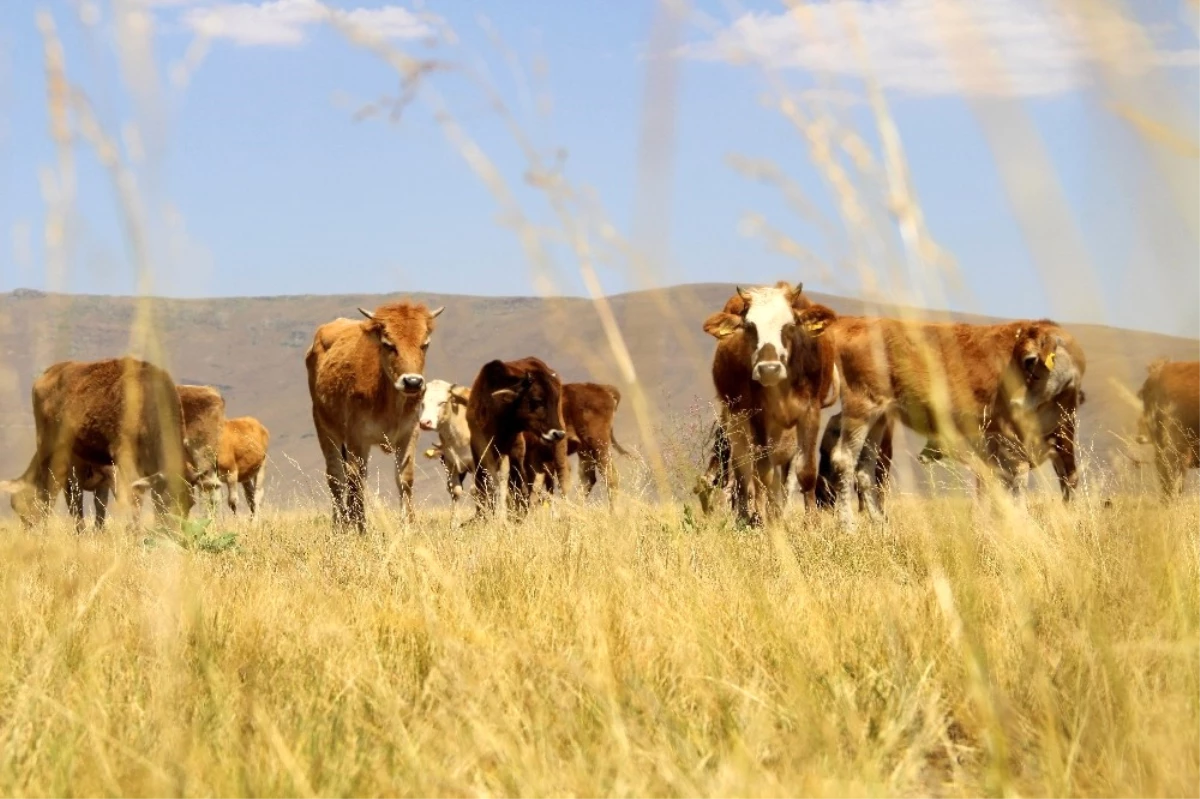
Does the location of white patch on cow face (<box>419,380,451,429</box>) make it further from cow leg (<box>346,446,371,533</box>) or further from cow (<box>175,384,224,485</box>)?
cow leg (<box>346,446,371,533</box>)

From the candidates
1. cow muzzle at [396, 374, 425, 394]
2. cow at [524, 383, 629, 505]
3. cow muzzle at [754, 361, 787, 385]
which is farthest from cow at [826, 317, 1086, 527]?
cow at [524, 383, 629, 505]

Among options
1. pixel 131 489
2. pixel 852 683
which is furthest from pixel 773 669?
pixel 131 489

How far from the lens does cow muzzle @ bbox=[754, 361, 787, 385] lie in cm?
1038

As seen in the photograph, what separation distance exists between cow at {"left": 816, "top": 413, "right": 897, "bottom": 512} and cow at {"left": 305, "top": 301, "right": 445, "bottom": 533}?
3.92 m

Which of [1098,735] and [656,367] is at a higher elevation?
[656,367]

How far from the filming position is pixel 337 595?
5594mm

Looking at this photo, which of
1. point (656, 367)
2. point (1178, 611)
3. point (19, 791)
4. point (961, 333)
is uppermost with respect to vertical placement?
point (961, 333)

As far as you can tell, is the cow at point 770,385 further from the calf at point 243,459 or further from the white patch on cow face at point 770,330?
the calf at point 243,459

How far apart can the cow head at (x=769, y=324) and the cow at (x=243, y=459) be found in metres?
16.5

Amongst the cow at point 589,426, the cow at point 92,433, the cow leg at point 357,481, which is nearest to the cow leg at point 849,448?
the cow leg at point 357,481

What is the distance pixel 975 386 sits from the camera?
540 inches

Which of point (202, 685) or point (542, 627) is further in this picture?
point (542, 627)

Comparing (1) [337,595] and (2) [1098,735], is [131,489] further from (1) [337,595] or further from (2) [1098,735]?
(2) [1098,735]

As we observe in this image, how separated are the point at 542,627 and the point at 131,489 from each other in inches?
326
